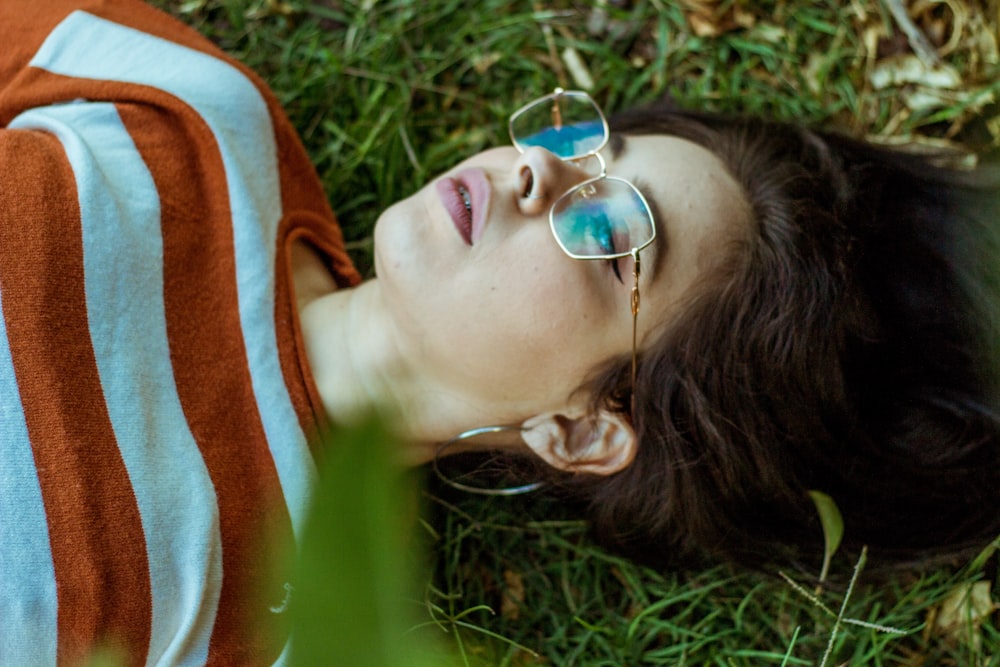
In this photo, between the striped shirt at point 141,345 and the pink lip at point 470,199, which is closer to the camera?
the striped shirt at point 141,345

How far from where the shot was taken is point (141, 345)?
76.7 inches

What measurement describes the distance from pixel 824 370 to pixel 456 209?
97 centimetres

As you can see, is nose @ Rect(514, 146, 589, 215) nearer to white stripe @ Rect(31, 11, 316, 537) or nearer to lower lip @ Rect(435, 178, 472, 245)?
lower lip @ Rect(435, 178, 472, 245)

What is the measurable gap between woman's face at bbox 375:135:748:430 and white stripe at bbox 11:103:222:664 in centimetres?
56

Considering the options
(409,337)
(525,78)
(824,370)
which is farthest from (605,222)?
(525,78)

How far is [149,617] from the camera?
6.13ft

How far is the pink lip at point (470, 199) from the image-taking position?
1.91 m

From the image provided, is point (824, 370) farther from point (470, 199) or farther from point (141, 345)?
point (141, 345)

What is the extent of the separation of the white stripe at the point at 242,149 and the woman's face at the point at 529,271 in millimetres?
352

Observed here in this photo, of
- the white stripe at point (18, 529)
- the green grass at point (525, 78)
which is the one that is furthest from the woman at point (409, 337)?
the green grass at point (525, 78)

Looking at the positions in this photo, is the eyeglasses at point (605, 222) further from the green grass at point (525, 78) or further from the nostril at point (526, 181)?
the green grass at point (525, 78)

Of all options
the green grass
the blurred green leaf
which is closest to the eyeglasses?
the green grass

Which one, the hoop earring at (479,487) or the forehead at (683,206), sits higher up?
the forehead at (683,206)

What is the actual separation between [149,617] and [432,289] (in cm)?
96
